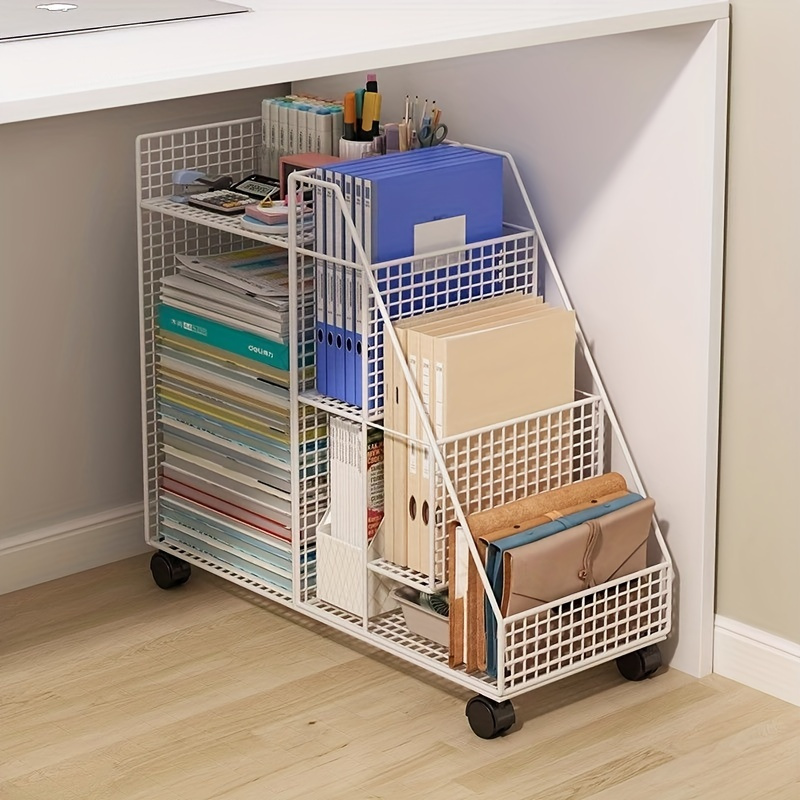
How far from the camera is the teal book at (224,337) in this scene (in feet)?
7.70

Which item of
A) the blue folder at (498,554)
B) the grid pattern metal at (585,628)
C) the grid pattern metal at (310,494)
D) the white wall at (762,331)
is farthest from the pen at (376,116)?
the grid pattern metal at (585,628)

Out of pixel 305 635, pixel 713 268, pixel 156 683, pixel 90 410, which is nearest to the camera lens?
pixel 713 268

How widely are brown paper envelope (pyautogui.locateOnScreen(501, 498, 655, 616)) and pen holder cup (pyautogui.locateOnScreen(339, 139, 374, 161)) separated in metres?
0.70

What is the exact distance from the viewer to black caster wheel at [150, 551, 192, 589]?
2670 millimetres

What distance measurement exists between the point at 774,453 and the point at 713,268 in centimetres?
29

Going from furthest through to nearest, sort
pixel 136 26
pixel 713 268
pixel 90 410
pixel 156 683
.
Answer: pixel 90 410 < pixel 156 683 < pixel 713 268 < pixel 136 26

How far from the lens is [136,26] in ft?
6.39

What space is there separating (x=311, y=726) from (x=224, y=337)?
65cm

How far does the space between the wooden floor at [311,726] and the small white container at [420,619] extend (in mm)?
101

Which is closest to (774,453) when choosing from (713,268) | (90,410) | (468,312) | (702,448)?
(702,448)

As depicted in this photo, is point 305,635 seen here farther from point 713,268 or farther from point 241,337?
point 713,268

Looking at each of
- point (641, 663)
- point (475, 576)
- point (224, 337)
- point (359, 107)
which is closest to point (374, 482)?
point (475, 576)

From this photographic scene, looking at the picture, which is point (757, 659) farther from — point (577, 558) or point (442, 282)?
point (442, 282)

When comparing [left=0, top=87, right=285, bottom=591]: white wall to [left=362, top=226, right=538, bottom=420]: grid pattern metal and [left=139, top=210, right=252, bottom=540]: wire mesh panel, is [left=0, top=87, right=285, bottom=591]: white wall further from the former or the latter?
[left=362, top=226, right=538, bottom=420]: grid pattern metal
